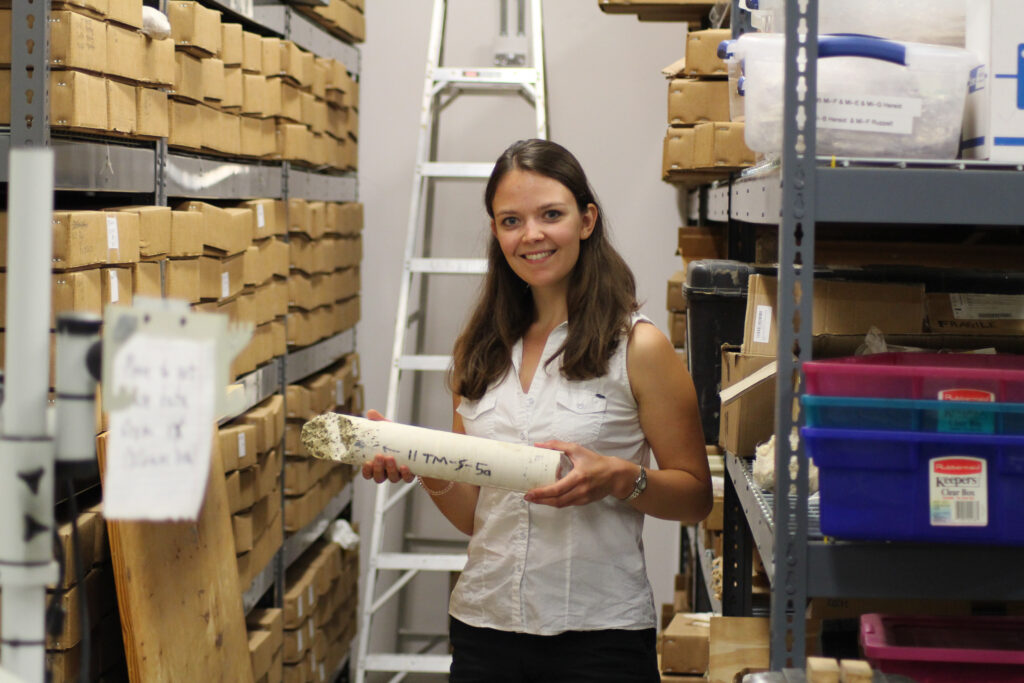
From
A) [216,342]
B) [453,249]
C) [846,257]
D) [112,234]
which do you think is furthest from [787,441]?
[453,249]

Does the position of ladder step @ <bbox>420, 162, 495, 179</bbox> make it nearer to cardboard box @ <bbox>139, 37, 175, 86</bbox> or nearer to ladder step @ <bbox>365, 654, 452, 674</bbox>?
cardboard box @ <bbox>139, 37, 175, 86</bbox>

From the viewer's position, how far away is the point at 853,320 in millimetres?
1727

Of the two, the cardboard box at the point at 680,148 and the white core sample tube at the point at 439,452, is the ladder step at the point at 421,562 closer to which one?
the cardboard box at the point at 680,148

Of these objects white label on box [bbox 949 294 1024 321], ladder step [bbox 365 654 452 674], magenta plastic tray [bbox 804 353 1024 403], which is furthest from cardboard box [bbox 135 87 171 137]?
ladder step [bbox 365 654 452 674]

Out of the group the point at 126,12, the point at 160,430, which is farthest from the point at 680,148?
the point at 160,430

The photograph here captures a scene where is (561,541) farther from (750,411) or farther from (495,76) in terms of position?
(495,76)

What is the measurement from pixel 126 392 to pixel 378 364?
12.7 feet

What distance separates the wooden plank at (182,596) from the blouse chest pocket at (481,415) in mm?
641

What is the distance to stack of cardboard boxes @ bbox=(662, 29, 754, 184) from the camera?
286cm

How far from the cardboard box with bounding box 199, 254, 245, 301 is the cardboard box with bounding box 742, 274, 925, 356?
4.75 feet

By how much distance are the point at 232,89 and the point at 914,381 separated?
82.9 inches

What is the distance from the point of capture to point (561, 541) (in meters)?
1.76

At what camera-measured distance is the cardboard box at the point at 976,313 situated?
1862 millimetres

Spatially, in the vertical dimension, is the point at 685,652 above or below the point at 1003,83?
below
